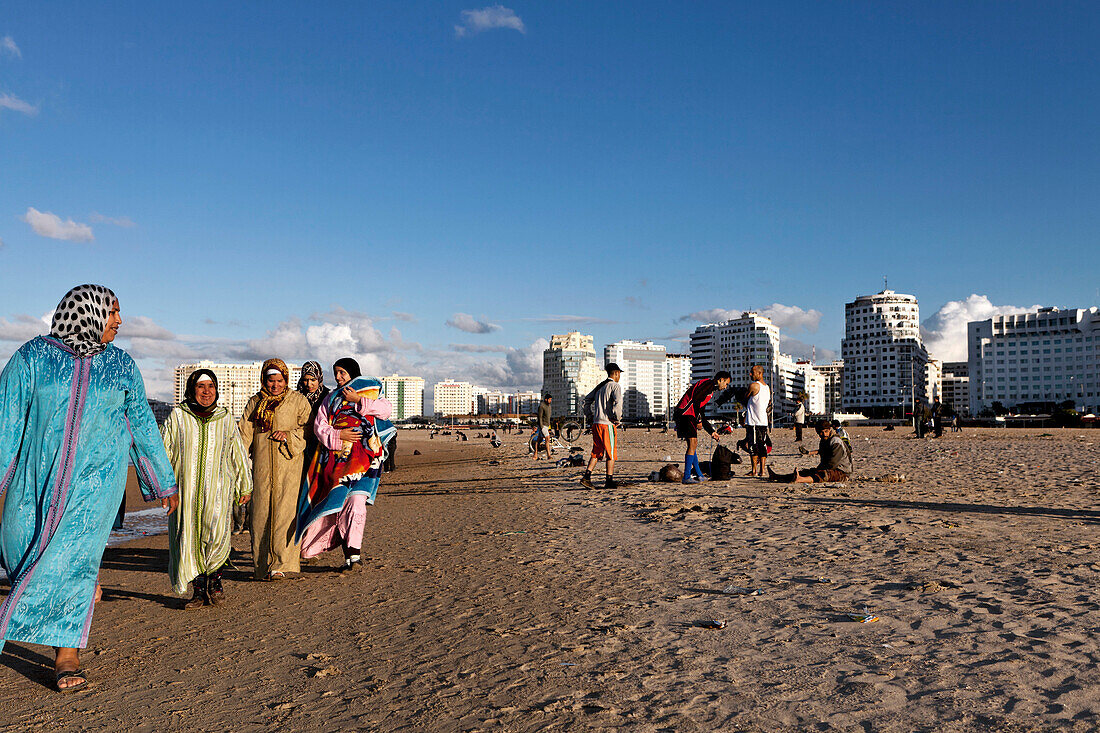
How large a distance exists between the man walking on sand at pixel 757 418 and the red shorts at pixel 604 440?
233 cm

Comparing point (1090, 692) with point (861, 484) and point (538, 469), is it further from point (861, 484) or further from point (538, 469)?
point (538, 469)

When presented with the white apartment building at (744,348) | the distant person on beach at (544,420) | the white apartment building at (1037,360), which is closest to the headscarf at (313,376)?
the distant person on beach at (544,420)

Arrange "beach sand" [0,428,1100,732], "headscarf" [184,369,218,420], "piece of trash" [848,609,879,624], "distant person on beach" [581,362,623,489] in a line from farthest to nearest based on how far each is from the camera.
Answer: "distant person on beach" [581,362,623,489], "headscarf" [184,369,218,420], "piece of trash" [848,609,879,624], "beach sand" [0,428,1100,732]

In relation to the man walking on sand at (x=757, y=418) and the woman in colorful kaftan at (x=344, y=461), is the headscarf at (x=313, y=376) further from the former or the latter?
the man walking on sand at (x=757, y=418)

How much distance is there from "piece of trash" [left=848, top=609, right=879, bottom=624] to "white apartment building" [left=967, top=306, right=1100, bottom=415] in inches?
5855

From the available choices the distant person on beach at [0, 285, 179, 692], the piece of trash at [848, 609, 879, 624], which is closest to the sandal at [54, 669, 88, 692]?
the distant person on beach at [0, 285, 179, 692]

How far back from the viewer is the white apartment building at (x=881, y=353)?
500ft

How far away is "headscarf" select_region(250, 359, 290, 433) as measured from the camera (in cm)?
591

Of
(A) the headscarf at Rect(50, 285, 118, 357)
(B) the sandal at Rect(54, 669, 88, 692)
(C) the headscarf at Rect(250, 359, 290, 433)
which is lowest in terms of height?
(B) the sandal at Rect(54, 669, 88, 692)

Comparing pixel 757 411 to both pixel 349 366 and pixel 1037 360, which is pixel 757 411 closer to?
pixel 349 366

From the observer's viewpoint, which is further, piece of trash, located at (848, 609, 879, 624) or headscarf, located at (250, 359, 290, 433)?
headscarf, located at (250, 359, 290, 433)

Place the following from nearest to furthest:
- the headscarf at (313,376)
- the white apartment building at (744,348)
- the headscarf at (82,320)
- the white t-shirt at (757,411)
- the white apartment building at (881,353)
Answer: the headscarf at (82,320), the headscarf at (313,376), the white t-shirt at (757,411), the white apartment building at (881,353), the white apartment building at (744,348)

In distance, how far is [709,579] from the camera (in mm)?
5379

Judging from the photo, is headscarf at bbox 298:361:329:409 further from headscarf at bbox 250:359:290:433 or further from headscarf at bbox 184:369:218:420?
headscarf at bbox 184:369:218:420
